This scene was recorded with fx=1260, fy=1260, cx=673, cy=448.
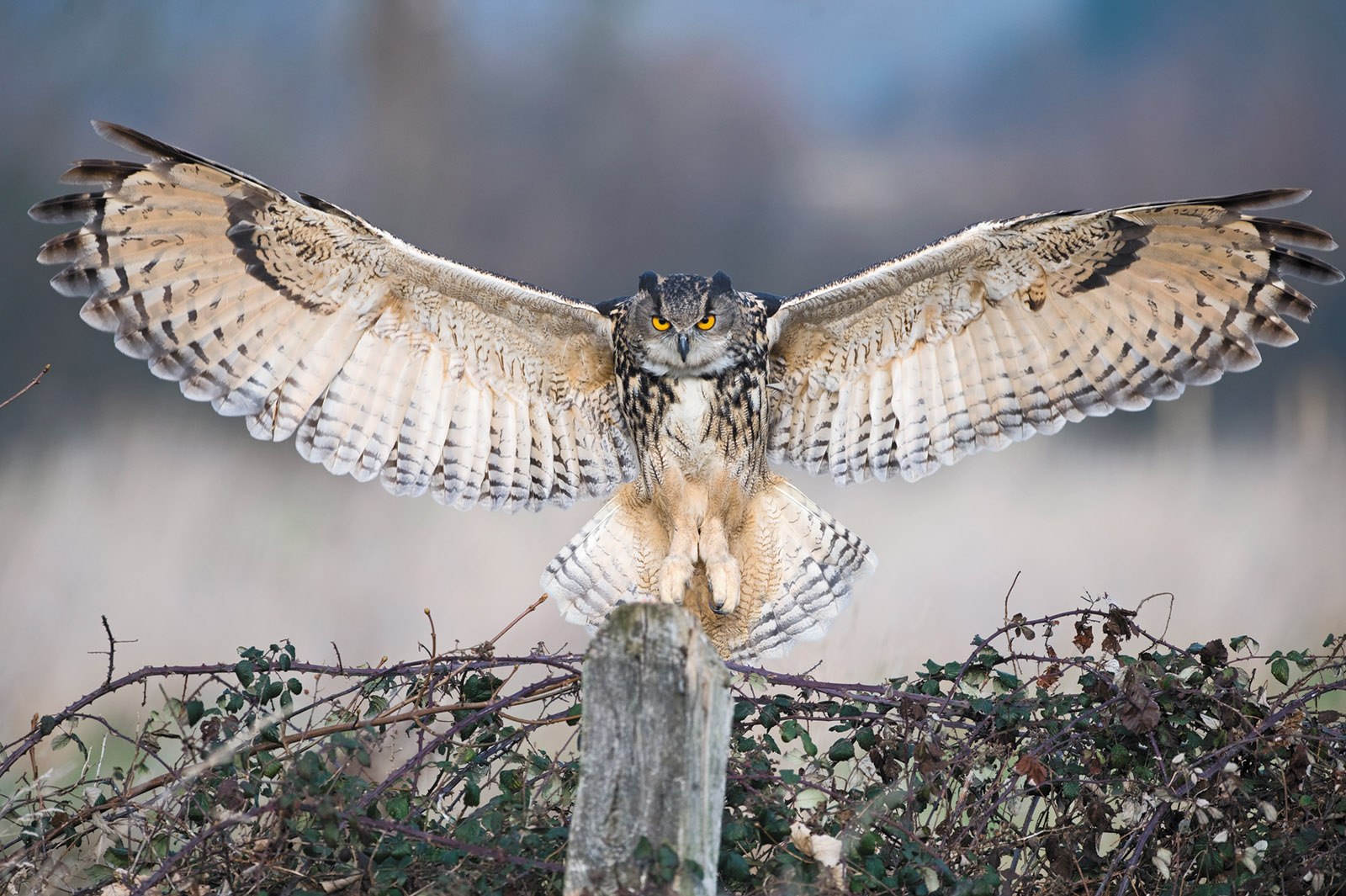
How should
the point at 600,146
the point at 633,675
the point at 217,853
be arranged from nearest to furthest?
the point at 633,675 < the point at 217,853 < the point at 600,146

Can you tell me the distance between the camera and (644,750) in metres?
1.72

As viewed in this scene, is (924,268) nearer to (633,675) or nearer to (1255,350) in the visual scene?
(1255,350)

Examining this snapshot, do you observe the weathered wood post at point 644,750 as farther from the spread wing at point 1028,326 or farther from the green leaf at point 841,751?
the spread wing at point 1028,326

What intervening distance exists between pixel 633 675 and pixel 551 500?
102 inches

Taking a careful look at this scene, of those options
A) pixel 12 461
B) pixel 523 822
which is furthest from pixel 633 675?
pixel 12 461

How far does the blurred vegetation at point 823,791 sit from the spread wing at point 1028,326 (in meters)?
1.29

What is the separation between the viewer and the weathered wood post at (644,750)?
67.4 inches

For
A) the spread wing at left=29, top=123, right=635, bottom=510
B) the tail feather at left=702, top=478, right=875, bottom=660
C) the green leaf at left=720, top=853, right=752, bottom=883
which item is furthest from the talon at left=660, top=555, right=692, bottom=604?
the green leaf at left=720, top=853, right=752, bottom=883

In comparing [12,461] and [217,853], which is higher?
[12,461]

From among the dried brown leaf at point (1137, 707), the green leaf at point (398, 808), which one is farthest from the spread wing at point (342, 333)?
the dried brown leaf at point (1137, 707)

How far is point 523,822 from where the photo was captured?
7.50 feet

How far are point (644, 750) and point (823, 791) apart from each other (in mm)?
568

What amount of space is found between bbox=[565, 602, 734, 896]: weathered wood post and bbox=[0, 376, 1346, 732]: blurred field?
4.30m

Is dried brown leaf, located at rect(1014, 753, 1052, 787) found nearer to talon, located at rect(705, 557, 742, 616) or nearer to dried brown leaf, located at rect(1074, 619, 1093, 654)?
dried brown leaf, located at rect(1074, 619, 1093, 654)
